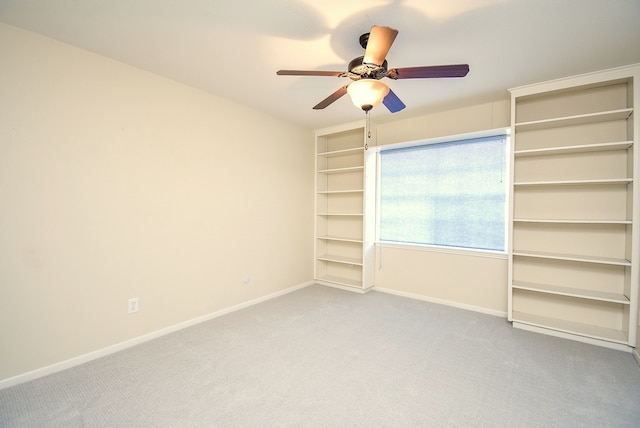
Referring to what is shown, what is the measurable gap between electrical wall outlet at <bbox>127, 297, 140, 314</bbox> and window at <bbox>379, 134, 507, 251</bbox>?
313cm

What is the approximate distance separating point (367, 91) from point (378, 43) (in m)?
0.30

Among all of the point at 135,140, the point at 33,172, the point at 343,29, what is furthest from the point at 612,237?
the point at 33,172

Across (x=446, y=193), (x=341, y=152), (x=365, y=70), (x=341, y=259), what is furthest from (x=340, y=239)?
(x=365, y=70)

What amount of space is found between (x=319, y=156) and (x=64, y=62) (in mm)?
3081

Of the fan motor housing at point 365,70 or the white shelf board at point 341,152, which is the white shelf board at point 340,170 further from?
the fan motor housing at point 365,70

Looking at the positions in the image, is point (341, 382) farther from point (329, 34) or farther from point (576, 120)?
point (576, 120)

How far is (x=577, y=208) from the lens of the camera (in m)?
2.75

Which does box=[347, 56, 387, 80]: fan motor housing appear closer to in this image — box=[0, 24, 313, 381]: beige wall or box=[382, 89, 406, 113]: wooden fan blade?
box=[382, 89, 406, 113]: wooden fan blade

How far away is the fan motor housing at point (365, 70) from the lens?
171 cm

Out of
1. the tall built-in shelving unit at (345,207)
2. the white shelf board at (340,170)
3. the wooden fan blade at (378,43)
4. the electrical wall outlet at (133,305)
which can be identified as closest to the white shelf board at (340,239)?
the tall built-in shelving unit at (345,207)

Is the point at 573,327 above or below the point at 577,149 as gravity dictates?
below

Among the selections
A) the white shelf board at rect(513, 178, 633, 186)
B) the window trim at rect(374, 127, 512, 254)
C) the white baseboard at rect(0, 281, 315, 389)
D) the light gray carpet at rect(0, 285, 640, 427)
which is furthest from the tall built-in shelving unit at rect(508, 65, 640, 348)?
the white baseboard at rect(0, 281, 315, 389)

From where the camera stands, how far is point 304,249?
170 inches

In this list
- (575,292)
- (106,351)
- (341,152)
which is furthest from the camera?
(341,152)
